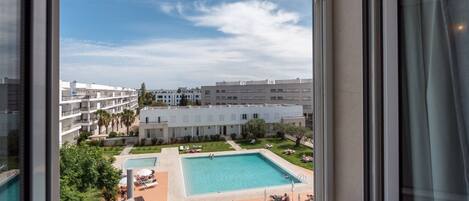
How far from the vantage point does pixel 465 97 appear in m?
0.94

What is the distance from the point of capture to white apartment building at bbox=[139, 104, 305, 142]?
1551 millimetres

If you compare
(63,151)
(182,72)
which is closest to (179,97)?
(182,72)

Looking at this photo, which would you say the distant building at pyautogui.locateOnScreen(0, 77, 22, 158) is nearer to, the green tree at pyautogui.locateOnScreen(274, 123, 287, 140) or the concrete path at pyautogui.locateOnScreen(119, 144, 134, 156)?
the concrete path at pyautogui.locateOnScreen(119, 144, 134, 156)

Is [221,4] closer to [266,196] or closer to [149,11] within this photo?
[149,11]

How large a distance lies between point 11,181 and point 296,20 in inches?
62.8

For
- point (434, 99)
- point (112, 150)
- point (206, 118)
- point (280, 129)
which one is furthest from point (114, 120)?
point (434, 99)

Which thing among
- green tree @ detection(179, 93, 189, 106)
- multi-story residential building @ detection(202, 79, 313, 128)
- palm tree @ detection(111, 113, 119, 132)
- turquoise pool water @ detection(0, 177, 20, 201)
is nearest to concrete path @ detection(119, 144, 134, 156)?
palm tree @ detection(111, 113, 119, 132)

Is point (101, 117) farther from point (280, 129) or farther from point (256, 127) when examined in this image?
point (280, 129)

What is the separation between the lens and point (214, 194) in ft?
5.80

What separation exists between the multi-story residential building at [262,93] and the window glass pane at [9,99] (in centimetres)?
101

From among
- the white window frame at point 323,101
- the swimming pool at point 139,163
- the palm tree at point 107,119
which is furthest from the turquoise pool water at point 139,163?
the white window frame at point 323,101

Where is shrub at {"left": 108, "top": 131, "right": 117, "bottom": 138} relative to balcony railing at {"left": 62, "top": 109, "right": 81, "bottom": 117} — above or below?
below

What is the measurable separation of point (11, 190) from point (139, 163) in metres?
0.78

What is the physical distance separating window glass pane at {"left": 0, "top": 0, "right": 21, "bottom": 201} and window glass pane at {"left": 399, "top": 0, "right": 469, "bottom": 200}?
1.28 meters
